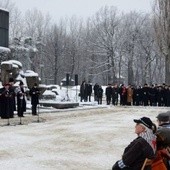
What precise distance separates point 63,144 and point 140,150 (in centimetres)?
757

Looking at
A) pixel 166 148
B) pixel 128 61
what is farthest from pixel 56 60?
pixel 166 148

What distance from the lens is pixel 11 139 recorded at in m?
13.4

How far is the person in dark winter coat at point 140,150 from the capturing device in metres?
5.10

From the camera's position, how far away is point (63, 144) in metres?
12.5

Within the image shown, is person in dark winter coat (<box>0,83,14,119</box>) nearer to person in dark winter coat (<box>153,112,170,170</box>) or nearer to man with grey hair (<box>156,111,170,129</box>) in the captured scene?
man with grey hair (<box>156,111,170,129</box>)

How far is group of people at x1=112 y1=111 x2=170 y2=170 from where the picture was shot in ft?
16.8

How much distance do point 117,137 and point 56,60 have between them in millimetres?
53970

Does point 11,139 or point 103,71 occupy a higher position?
point 103,71

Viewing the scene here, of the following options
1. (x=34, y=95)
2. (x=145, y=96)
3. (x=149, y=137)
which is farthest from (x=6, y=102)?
(x=145, y=96)

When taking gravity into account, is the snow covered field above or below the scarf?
below

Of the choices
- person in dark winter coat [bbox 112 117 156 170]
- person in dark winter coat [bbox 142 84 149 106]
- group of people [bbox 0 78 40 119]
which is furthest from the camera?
person in dark winter coat [bbox 142 84 149 106]

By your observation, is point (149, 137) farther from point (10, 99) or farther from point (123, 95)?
point (123, 95)

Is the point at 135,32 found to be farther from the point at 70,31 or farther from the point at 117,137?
the point at 117,137

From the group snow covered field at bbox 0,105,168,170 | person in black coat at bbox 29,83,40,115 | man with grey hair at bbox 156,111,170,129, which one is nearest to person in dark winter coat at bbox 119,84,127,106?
person in black coat at bbox 29,83,40,115
